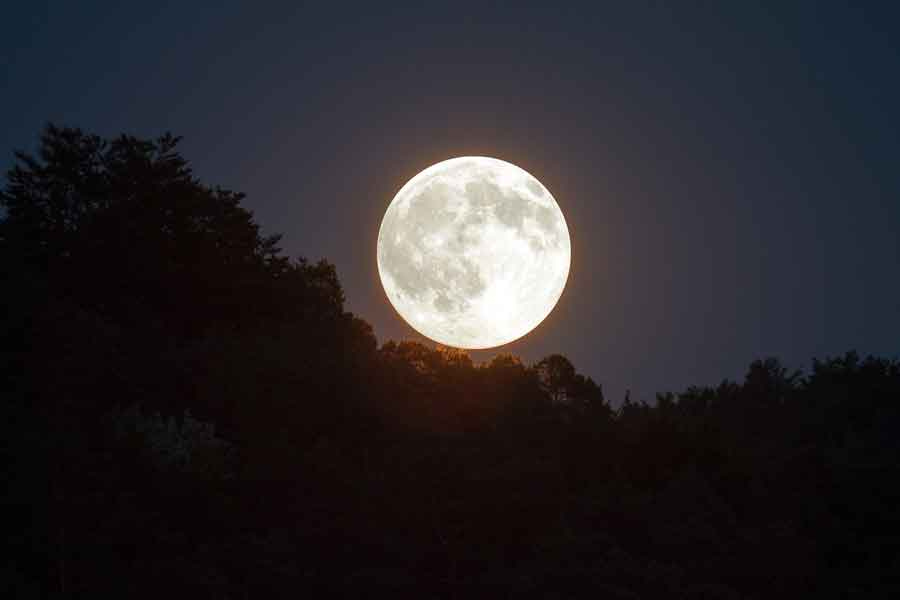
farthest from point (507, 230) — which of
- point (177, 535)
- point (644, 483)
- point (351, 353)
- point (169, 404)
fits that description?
point (177, 535)

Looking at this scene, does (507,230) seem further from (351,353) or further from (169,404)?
(169,404)

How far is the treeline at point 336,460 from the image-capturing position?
18.2 metres

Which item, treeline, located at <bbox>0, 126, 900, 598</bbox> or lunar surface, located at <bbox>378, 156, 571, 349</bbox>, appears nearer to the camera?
treeline, located at <bbox>0, 126, 900, 598</bbox>

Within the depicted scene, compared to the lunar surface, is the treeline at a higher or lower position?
lower

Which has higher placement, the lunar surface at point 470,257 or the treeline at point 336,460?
the lunar surface at point 470,257

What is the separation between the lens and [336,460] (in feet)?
73.0

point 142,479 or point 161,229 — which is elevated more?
point 161,229

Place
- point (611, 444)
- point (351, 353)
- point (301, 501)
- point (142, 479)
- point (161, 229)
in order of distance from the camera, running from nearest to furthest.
→ 1. point (142, 479)
2. point (301, 501)
3. point (611, 444)
4. point (351, 353)
5. point (161, 229)

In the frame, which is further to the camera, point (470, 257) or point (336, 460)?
point (470, 257)

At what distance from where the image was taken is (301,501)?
2069 centimetres

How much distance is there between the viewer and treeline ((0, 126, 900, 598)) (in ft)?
59.6

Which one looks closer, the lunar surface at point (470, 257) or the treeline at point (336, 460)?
the treeline at point (336, 460)

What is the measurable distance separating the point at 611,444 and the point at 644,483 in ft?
5.24

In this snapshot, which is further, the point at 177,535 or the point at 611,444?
the point at 611,444
